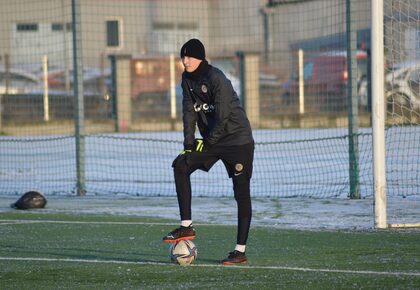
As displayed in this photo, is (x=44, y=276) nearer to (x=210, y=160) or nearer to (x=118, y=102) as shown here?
(x=210, y=160)

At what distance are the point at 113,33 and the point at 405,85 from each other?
6118mm

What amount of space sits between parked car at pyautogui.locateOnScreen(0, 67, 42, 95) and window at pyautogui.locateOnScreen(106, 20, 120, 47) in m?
9.13

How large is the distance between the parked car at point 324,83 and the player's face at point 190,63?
17.5 metres

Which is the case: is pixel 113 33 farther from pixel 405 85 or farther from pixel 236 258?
pixel 236 258

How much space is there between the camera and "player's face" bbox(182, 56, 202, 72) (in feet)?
28.8

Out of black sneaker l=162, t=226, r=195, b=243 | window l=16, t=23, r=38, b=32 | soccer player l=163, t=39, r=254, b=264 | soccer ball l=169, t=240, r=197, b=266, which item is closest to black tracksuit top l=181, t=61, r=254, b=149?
soccer player l=163, t=39, r=254, b=264

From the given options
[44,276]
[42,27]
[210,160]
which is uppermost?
[42,27]

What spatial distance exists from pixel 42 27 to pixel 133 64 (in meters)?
7.37

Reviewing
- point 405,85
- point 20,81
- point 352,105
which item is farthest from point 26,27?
point 405,85

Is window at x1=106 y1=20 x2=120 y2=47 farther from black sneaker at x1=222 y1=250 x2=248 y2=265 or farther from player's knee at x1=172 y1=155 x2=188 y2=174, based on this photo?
black sneaker at x1=222 y1=250 x2=248 y2=265

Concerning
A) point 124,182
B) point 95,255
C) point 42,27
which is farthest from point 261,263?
point 42,27

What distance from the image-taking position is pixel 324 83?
26.6 meters

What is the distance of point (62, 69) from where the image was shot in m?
32.4

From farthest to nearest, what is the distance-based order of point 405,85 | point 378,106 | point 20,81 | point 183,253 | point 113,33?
point 20,81
point 113,33
point 405,85
point 378,106
point 183,253
